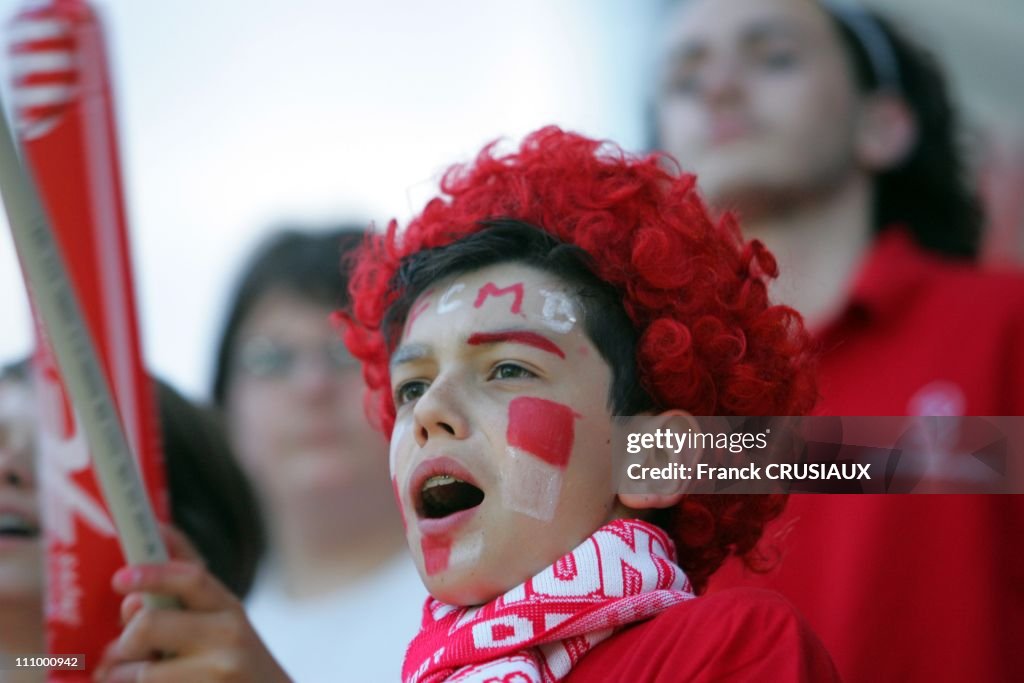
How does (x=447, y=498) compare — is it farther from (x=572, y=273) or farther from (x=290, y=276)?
(x=290, y=276)

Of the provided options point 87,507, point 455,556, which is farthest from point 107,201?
point 455,556

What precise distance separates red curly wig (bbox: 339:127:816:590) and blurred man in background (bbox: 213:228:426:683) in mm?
1058

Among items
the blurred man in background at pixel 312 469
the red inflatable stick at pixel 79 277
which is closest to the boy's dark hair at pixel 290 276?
the blurred man in background at pixel 312 469

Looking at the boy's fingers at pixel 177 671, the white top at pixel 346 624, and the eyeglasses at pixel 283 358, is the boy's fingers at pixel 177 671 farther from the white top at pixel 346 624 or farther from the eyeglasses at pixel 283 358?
the eyeglasses at pixel 283 358

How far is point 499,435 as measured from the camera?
1625mm

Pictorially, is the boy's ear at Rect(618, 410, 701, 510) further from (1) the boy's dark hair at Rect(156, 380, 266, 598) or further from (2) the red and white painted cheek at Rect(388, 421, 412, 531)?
(1) the boy's dark hair at Rect(156, 380, 266, 598)

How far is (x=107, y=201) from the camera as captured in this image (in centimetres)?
171

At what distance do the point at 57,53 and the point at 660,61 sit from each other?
181cm

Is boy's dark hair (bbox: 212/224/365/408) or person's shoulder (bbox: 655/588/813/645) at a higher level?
boy's dark hair (bbox: 212/224/365/408)

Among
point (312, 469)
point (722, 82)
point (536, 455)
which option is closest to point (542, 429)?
point (536, 455)

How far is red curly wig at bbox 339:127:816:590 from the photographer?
1759 mm

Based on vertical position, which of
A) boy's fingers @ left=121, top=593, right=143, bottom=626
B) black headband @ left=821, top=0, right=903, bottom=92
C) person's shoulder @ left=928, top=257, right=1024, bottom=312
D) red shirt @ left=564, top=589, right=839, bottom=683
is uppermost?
black headband @ left=821, top=0, right=903, bottom=92

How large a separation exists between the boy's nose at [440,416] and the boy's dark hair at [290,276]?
1389 millimetres

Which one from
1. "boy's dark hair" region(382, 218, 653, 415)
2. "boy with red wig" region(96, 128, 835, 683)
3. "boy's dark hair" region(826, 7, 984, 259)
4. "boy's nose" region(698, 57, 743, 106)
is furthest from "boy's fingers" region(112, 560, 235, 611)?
"boy's dark hair" region(826, 7, 984, 259)
